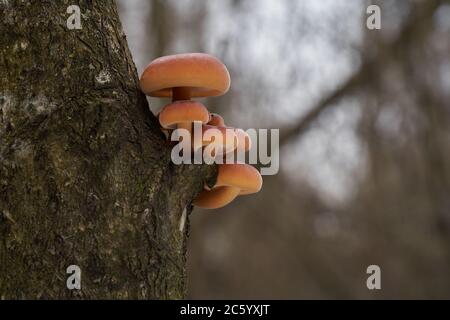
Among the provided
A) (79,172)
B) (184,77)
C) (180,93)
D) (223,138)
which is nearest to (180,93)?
(180,93)

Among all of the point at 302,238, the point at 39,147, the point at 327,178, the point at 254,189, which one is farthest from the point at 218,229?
the point at 39,147

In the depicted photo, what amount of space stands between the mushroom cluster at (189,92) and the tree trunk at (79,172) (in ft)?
0.22

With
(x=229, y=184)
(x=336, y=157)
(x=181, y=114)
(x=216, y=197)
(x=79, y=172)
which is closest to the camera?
(x=79, y=172)

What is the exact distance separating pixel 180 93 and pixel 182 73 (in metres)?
0.18

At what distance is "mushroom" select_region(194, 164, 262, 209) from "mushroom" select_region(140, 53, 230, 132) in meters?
0.20

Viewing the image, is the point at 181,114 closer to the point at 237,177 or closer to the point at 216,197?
the point at 237,177

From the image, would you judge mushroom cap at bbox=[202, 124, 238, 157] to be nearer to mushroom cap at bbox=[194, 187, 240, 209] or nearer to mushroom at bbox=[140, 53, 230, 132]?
mushroom at bbox=[140, 53, 230, 132]

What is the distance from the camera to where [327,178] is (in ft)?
27.1

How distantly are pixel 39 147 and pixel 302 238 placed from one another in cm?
737

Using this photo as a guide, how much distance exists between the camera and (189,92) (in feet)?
7.06

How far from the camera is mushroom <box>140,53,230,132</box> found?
6.30ft

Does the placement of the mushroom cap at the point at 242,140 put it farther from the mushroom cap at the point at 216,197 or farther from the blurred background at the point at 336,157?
the blurred background at the point at 336,157

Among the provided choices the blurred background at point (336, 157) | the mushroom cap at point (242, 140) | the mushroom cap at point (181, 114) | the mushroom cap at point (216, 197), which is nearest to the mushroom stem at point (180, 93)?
the mushroom cap at point (181, 114)

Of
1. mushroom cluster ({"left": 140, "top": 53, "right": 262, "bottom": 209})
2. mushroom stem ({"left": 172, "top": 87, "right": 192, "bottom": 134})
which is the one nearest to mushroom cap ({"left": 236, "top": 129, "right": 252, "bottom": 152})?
mushroom cluster ({"left": 140, "top": 53, "right": 262, "bottom": 209})
